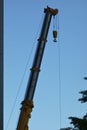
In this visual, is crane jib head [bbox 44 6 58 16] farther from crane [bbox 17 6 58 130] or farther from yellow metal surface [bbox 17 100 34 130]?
yellow metal surface [bbox 17 100 34 130]

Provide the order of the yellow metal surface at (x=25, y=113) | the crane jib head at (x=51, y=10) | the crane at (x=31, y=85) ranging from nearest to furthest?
1. the yellow metal surface at (x=25, y=113)
2. the crane at (x=31, y=85)
3. the crane jib head at (x=51, y=10)

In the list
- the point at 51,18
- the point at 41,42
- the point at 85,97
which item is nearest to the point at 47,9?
the point at 51,18

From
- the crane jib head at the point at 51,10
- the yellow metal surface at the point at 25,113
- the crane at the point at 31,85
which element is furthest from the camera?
the crane jib head at the point at 51,10

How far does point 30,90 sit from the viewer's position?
2077cm

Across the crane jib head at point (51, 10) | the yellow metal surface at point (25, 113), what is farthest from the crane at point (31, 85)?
the crane jib head at point (51, 10)

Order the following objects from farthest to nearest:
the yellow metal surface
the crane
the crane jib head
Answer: the crane jib head
the crane
the yellow metal surface

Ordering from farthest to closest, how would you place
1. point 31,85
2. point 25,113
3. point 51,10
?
point 51,10, point 31,85, point 25,113

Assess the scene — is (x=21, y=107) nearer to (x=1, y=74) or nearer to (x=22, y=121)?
(x=22, y=121)

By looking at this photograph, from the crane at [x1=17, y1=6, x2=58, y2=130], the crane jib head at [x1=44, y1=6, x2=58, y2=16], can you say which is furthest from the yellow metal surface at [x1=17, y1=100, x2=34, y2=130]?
the crane jib head at [x1=44, y1=6, x2=58, y2=16]

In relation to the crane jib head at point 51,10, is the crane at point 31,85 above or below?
below

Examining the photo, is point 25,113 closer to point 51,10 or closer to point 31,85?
point 31,85

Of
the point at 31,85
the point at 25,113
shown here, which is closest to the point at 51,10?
the point at 31,85

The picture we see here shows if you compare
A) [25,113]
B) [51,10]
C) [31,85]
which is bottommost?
[25,113]

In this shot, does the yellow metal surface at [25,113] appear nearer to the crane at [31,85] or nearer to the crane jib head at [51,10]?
the crane at [31,85]
